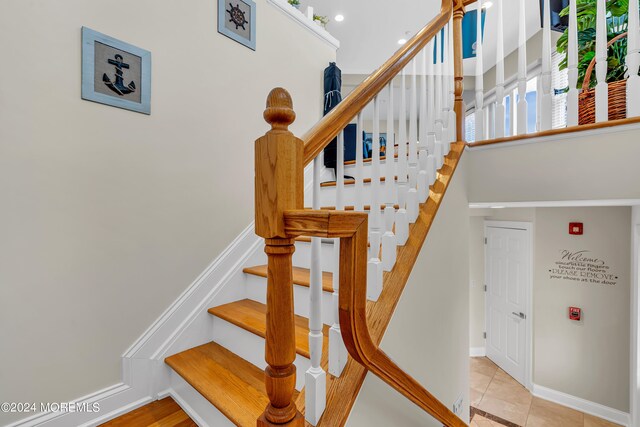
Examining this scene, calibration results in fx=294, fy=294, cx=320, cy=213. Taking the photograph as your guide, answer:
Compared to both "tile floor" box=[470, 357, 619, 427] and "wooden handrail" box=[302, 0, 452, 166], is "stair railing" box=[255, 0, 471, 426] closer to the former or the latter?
"wooden handrail" box=[302, 0, 452, 166]

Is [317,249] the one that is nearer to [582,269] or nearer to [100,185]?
[100,185]

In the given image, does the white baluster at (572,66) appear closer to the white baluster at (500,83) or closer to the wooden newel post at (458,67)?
the white baluster at (500,83)

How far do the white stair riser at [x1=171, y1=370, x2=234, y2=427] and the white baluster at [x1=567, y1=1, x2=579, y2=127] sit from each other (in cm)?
220

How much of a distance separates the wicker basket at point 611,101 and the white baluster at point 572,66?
0.06m

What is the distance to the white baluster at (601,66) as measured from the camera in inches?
55.3

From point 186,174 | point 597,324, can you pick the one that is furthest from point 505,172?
point 597,324

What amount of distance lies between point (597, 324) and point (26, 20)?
16.9 ft

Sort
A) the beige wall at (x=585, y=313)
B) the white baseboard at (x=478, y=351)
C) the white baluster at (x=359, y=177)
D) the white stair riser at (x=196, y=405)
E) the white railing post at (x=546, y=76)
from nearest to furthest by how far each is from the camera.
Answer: the white baluster at (x=359, y=177)
the white stair riser at (x=196, y=405)
the white railing post at (x=546, y=76)
the beige wall at (x=585, y=313)
the white baseboard at (x=478, y=351)

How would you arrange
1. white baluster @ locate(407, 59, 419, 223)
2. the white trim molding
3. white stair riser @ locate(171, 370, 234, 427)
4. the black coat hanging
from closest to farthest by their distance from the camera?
white stair riser @ locate(171, 370, 234, 427), white baluster @ locate(407, 59, 419, 223), the white trim molding, the black coat hanging

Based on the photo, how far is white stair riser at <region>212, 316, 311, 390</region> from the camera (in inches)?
53.8

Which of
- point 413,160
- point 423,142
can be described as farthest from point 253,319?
point 423,142

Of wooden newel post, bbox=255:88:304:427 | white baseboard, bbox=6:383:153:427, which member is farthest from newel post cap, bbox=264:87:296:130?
white baseboard, bbox=6:383:153:427

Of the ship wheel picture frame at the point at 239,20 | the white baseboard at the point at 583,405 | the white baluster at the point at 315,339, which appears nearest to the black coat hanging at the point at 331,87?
the ship wheel picture frame at the point at 239,20

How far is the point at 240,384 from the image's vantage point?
1271 mm
